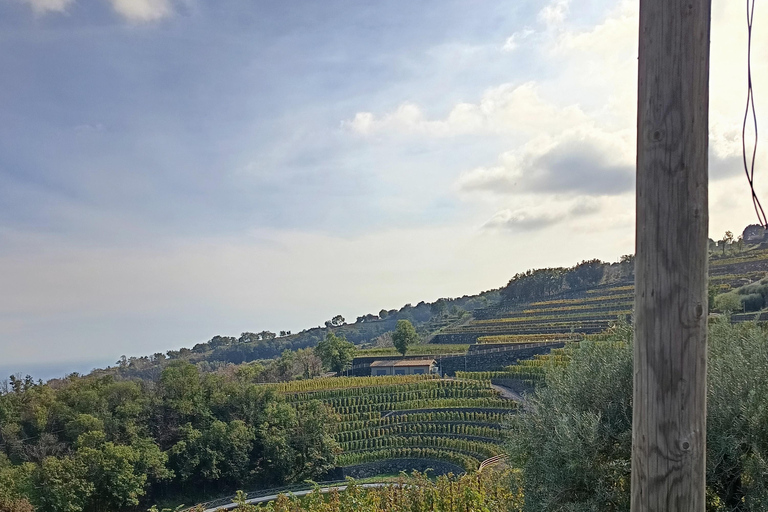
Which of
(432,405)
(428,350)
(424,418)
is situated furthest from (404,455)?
(428,350)

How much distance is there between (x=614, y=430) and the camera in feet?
8.69

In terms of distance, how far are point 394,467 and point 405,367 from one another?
13386mm

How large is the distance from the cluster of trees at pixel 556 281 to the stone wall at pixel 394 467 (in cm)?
3745

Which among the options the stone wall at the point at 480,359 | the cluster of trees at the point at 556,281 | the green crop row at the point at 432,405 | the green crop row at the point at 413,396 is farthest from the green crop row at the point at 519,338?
the cluster of trees at the point at 556,281

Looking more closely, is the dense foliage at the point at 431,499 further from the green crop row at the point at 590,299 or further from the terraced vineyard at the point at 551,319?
the green crop row at the point at 590,299

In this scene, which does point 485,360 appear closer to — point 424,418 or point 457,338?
point 424,418

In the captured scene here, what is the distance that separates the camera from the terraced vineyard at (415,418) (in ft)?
69.9

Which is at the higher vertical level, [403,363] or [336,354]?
[336,354]

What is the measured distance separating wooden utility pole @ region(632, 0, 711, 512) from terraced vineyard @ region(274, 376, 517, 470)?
17.3 m

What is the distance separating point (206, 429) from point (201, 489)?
99.9 inches

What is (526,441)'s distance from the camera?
3125 mm

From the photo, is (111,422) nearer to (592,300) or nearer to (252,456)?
(252,456)

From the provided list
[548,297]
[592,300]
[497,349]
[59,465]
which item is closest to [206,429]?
[59,465]

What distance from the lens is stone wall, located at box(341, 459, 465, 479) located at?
67.1 feet
